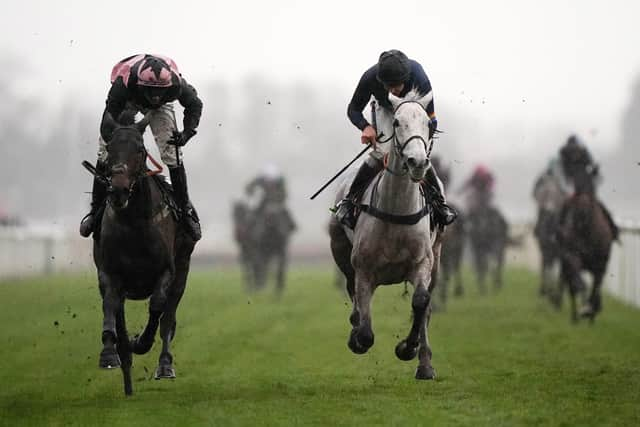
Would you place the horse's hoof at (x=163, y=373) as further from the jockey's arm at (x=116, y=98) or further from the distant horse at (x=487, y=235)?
the distant horse at (x=487, y=235)

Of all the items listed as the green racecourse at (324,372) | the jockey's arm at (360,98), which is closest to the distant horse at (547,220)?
the green racecourse at (324,372)

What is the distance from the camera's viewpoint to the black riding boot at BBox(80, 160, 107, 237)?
1015cm

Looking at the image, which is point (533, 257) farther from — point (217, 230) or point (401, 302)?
point (217, 230)

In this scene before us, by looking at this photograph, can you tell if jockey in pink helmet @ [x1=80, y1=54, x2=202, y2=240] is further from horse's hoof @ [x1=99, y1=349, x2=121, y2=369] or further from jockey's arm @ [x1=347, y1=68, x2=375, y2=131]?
jockey's arm @ [x1=347, y1=68, x2=375, y2=131]

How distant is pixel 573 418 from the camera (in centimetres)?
839

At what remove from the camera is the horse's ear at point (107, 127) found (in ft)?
31.2

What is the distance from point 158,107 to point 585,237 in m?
8.50

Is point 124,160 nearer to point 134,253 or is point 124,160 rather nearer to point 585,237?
point 134,253

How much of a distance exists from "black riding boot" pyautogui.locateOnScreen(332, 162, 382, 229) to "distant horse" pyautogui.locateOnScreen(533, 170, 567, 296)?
11.3 m

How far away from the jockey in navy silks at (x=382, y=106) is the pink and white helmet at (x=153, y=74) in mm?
1557

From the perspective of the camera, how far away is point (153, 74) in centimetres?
988

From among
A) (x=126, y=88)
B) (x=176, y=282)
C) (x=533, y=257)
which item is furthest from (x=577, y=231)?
(x=533, y=257)

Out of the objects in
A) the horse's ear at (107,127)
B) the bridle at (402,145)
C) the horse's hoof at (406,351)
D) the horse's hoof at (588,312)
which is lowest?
the horse's hoof at (406,351)

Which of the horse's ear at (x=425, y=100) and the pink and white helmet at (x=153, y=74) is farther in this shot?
the pink and white helmet at (x=153, y=74)
